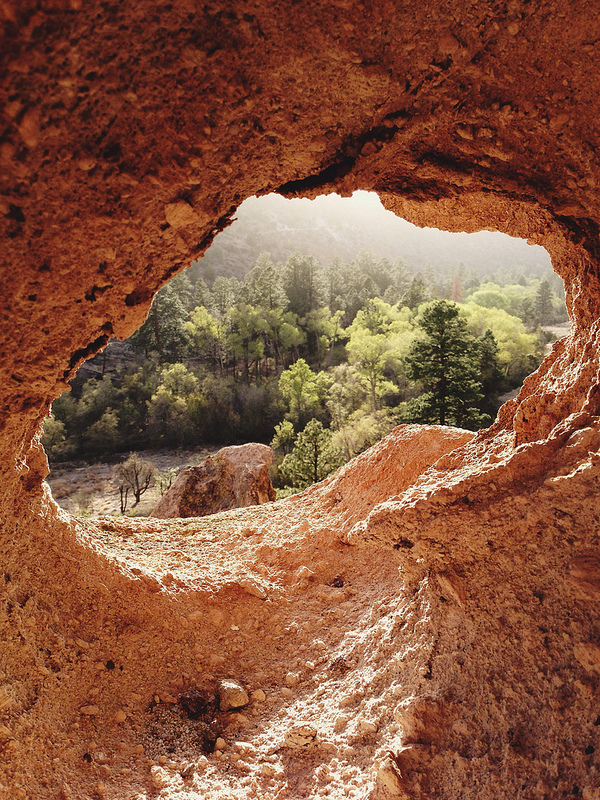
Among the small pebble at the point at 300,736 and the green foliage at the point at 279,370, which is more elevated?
the green foliage at the point at 279,370

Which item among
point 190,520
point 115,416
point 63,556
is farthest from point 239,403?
point 63,556

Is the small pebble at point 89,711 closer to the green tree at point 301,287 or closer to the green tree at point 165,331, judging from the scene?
the green tree at point 165,331

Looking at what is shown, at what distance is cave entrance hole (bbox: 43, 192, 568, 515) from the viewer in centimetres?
2630

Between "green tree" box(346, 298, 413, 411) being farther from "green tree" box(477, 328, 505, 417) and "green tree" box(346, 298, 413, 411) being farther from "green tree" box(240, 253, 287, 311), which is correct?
"green tree" box(240, 253, 287, 311)

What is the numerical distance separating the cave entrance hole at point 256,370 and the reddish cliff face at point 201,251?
1263cm

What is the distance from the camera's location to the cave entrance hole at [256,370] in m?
26.3

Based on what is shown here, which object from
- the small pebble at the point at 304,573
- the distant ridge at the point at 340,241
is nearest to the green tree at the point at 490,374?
the small pebble at the point at 304,573

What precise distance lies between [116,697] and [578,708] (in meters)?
3.09

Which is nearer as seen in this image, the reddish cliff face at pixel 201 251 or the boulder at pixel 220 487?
the reddish cliff face at pixel 201 251

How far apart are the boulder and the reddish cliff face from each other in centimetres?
686

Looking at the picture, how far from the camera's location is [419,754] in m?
2.41

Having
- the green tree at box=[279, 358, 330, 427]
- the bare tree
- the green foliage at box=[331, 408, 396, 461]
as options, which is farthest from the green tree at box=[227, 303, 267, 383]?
the bare tree

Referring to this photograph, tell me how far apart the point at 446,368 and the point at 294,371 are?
1497cm

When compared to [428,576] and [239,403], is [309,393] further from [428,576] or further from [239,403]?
[428,576]
